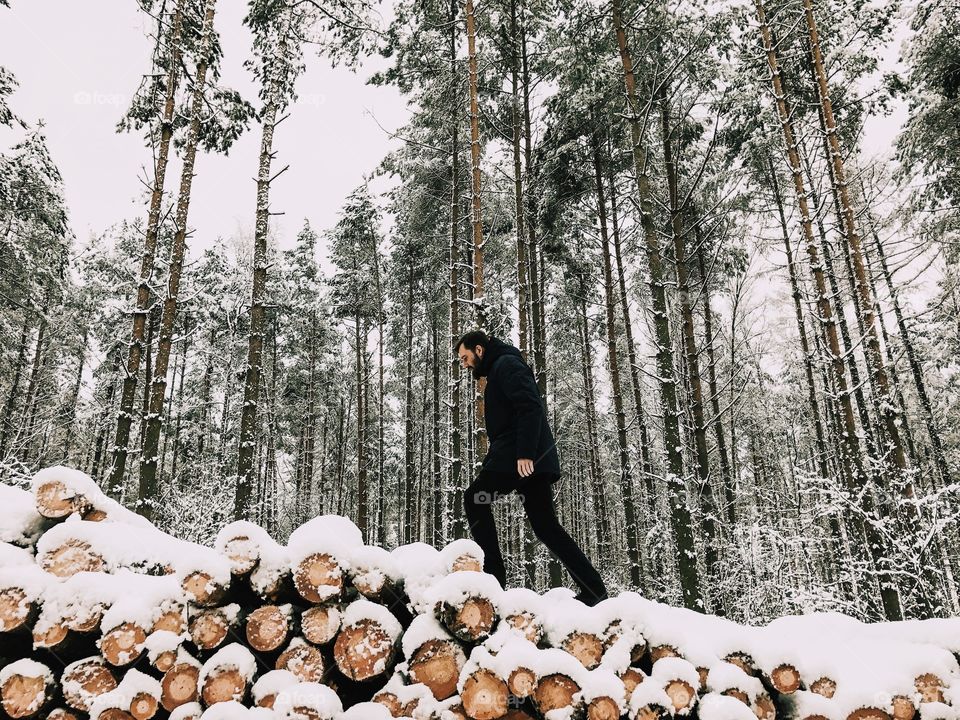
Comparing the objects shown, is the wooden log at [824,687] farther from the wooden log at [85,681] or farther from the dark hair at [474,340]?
the wooden log at [85,681]

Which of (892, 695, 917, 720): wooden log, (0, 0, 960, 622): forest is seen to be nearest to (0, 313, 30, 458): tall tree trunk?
(0, 0, 960, 622): forest

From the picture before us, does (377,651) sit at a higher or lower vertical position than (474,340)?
lower

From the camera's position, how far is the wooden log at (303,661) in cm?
209

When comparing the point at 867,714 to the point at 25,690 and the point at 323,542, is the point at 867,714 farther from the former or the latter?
the point at 25,690

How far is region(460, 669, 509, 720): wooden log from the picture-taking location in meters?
1.88

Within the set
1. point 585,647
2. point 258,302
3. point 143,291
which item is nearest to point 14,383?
point 143,291

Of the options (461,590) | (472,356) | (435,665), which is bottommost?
(435,665)

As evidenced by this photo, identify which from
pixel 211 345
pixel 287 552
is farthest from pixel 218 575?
pixel 211 345

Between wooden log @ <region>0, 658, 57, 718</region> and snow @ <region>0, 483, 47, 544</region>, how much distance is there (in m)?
0.57

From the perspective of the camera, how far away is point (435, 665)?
2.03 metres

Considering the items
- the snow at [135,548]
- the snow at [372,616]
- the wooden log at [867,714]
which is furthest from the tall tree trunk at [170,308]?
the wooden log at [867,714]

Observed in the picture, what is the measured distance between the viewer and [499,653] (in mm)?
1954

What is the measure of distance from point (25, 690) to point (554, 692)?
217 cm

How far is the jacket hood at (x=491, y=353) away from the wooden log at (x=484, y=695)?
221cm
